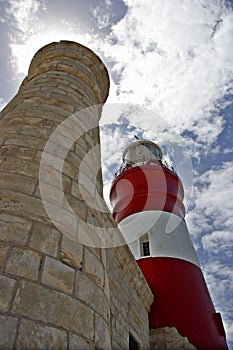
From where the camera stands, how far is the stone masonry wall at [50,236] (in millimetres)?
1636

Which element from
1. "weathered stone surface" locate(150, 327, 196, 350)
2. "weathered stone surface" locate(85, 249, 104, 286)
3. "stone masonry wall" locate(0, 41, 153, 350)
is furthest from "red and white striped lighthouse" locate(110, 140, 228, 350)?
"weathered stone surface" locate(85, 249, 104, 286)

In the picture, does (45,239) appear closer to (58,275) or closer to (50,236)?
(50,236)

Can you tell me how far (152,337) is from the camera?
6742 mm

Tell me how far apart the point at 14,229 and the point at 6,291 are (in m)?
0.44

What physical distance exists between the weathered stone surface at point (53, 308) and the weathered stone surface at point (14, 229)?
31 centimetres

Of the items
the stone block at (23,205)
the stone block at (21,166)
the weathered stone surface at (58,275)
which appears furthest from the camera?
the stone block at (21,166)

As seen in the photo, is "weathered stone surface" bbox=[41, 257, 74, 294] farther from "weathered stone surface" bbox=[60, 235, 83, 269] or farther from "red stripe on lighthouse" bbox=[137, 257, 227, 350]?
"red stripe on lighthouse" bbox=[137, 257, 227, 350]

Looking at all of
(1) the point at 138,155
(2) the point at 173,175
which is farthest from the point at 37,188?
(1) the point at 138,155

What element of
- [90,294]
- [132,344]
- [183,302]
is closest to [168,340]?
[183,302]

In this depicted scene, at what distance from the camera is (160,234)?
28.6 feet

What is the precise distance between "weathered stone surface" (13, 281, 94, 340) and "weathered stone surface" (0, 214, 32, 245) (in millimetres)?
308

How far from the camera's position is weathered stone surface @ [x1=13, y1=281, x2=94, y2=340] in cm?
162

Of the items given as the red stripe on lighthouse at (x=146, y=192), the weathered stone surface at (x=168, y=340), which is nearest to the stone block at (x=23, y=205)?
the weathered stone surface at (x=168, y=340)

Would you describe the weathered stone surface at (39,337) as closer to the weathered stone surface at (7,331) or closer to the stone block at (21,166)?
the weathered stone surface at (7,331)
